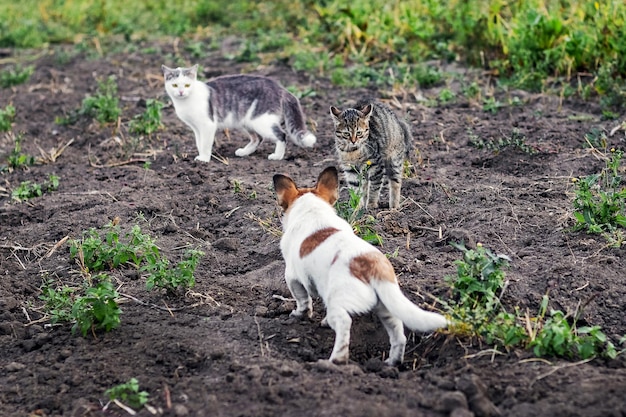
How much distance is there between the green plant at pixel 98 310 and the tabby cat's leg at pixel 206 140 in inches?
133

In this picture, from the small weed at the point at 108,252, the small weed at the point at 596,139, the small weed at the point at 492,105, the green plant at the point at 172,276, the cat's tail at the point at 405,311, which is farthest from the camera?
the small weed at the point at 492,105

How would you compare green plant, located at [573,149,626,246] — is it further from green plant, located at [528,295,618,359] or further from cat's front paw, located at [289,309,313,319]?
cat's front paw, located at [289,309,313,319]

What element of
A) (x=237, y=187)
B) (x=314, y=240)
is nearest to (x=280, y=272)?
(x=314, y=240)

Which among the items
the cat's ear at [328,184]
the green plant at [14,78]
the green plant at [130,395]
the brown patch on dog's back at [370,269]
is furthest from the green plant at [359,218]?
the green plant at [14,78]

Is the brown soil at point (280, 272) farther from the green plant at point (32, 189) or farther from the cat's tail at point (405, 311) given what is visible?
the cat's tail at point (405, 311)

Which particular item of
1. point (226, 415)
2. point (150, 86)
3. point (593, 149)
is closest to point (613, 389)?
point (226, 415)

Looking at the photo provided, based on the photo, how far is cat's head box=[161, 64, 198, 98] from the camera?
8383 mm

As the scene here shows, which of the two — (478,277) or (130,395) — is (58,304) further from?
(478,277)

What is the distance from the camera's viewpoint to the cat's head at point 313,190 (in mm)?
5453

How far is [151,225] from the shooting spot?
7117 millimetres

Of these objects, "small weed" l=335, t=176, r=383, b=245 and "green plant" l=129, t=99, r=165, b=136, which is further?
"green plant" l=129, t=99, r=165, b=136

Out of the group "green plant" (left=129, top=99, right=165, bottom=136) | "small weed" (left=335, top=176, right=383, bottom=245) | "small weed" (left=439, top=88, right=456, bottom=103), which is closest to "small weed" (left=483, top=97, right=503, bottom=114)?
"small weed" (left=439, top=88, right=456, bottom=103)

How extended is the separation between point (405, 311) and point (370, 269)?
0.99 feet

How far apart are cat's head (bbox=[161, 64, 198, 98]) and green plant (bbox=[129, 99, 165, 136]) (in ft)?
3.02
